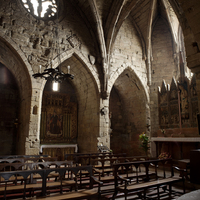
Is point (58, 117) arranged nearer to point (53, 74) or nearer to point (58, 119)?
point (58, 119)

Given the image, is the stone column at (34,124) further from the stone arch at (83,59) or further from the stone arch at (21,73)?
the stone arch at (83,59)

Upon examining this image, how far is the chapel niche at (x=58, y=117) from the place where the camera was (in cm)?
1053

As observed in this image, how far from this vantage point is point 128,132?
1255 centimetres

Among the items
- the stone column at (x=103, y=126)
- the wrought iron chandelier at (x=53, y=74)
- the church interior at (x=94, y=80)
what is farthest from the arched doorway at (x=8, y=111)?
the wrought iron chandelier at (x=53, y=74)

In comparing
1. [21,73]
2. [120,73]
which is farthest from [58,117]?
[120,73]

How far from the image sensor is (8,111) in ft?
32.9

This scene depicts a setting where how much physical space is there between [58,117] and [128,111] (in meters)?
4.58

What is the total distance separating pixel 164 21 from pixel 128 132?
7122 mm

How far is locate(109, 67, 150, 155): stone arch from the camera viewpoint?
1165 cm

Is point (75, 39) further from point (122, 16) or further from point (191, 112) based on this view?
point (191, 112)

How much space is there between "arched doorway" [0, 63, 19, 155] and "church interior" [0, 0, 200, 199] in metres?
0.05

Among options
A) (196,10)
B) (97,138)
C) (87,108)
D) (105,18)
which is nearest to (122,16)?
(105,18)

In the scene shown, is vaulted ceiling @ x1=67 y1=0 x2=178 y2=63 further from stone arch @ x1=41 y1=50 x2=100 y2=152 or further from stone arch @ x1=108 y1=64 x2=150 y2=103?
stone arch @ x1=41 y1=50 x2=100 y2=152

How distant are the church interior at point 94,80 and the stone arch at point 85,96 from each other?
0.17 ft
